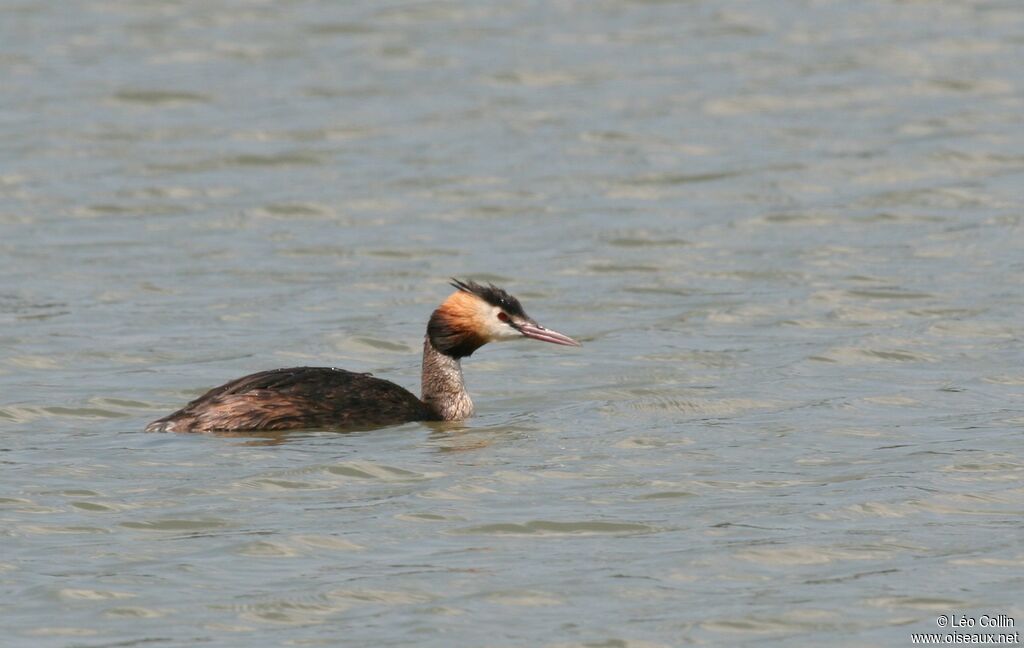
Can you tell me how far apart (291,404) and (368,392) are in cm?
51

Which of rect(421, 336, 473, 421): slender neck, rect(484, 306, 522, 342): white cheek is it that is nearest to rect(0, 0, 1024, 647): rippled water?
rect(421, 336, 473, 421): slender neck

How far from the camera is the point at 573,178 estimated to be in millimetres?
21859

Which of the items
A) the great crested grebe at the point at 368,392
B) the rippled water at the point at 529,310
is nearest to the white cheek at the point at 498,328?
the great crested grebe at the point at 368,392

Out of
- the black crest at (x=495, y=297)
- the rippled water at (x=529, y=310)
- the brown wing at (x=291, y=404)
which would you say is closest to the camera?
the rippled water at (x=529, y=310)

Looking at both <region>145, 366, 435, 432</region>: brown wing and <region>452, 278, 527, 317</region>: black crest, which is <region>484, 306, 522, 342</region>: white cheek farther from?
<region>145, 366, 435, 432</region>: brown wing

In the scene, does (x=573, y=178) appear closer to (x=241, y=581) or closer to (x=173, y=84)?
(x=173, y=84)

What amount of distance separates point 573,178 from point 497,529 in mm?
11520

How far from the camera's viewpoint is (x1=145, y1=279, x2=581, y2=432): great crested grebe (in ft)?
42.1

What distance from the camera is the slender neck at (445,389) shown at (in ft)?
44.8

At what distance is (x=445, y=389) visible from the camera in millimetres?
13711

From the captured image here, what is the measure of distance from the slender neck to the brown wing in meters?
0.37

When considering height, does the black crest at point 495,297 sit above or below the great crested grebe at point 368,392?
above

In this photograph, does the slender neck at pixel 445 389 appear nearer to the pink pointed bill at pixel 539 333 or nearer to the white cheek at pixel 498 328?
the white cheek at pixel 498 328

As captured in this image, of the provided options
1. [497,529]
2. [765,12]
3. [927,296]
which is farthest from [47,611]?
[765,12]
